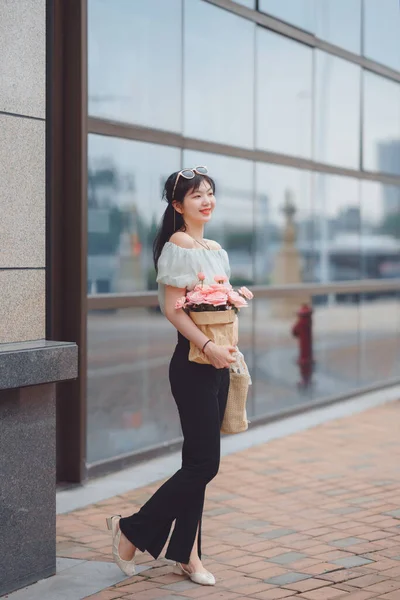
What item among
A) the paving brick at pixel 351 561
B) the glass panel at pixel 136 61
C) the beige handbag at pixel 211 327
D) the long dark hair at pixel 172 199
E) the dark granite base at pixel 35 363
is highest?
the glass panel at pixel 136 61

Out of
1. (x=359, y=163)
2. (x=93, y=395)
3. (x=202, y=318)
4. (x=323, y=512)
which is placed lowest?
(x=323, y=512)

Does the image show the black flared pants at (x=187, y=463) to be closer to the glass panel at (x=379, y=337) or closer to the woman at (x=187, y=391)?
the woman at (x=187, y=391)

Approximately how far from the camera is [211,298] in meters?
4.79

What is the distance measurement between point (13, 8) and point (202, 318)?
1.67 metres

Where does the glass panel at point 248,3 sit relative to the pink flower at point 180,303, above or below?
above

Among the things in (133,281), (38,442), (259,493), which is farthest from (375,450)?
(38,442)

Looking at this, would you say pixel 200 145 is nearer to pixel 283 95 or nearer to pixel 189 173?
pixel 283 95

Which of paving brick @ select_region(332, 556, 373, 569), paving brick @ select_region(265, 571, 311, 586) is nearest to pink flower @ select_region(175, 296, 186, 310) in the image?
paving brick @ select_region(265, 571, 311, 586)

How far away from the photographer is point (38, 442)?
4934 millimetres

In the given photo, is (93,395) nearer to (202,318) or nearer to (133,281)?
(133,281)

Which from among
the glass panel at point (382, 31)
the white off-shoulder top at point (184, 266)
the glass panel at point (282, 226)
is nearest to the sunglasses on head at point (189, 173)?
the white off-shoulder top at point (184, 266)

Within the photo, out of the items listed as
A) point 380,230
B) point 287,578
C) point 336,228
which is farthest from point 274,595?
point 380,230

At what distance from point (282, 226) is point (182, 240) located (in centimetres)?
523

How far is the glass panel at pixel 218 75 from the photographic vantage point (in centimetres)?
846
